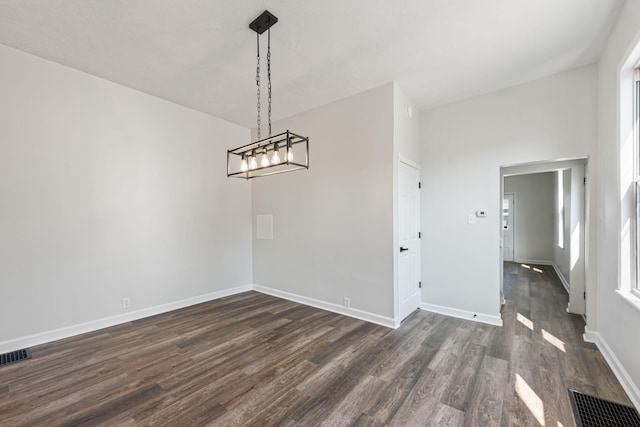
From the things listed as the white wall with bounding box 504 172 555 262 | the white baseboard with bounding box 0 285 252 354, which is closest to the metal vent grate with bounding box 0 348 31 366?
the white baseboard with bounding box 0 285 252 354

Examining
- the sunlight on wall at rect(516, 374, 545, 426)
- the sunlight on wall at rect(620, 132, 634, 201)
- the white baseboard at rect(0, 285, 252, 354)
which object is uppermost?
the sunlight on wall at rect(620, 132, 634, 201)

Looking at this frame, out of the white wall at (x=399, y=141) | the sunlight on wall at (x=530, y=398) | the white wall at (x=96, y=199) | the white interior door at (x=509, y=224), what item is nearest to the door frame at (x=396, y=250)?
the white wall at (x=399, y=141)

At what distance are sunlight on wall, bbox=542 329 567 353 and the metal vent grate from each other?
546cm

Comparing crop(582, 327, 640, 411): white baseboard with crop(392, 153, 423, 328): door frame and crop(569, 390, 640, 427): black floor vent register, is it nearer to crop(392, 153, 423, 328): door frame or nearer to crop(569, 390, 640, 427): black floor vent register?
crop(569, 390, 640, 427): black floor vent register

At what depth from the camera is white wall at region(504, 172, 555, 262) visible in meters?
7.62

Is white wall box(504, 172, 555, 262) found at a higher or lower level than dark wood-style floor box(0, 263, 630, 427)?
higher

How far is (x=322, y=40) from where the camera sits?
8.73 ft

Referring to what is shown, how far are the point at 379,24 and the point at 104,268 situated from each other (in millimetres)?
4200

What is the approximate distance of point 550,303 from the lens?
4273mm

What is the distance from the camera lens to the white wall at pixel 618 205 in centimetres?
209

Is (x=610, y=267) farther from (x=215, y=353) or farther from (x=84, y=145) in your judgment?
(x=84, y=145)

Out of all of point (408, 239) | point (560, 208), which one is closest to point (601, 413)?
point (408, 239)

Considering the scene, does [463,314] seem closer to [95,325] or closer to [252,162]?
[252,162]

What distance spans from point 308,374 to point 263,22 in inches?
125
